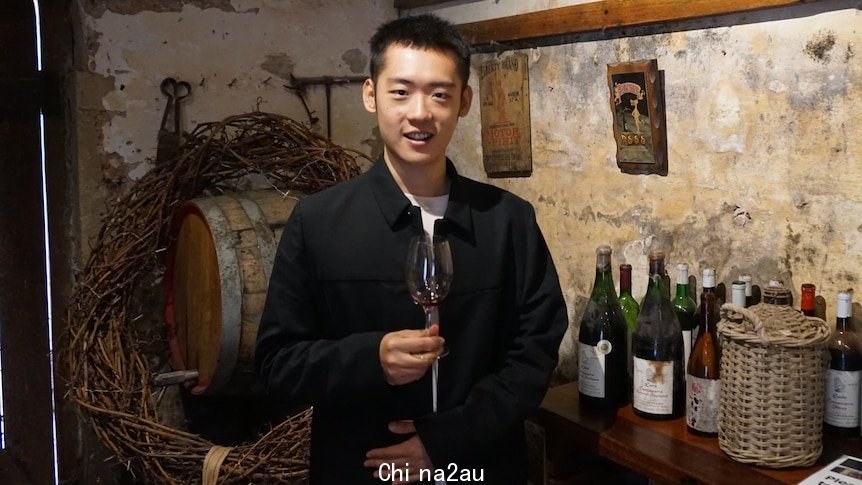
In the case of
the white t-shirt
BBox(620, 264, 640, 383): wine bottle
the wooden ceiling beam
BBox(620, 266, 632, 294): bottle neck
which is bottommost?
BBox(620, 264, 640, 383): wine bottle

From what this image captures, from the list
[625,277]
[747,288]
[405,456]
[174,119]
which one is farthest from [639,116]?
[174,119]

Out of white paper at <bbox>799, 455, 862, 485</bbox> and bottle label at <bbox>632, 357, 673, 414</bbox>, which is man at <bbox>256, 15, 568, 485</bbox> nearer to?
bottle label at <bbox>632, 357, 673, 414</bbox>

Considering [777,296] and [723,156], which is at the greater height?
[723,156]

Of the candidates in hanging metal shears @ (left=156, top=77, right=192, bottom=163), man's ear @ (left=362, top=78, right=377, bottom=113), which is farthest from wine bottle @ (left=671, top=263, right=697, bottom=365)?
hanging metal shears @ (left=156, top=77, right=192, bottom=163)

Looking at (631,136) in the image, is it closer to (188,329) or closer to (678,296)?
(678,296)

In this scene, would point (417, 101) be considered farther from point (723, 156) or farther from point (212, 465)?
point (212, 465)

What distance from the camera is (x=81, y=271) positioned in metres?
2.37

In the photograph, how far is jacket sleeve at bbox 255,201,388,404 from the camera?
4.40 feet

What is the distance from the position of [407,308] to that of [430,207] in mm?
224

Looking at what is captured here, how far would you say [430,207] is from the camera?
1496 mm

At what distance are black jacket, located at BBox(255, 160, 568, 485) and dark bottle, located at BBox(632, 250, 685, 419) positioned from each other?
310 mm

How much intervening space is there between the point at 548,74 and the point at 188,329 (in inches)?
56.5

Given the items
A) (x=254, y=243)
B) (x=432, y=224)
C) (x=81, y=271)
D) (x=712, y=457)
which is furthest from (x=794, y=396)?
(x=81, y=271)

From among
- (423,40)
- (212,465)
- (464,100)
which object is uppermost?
(423,40)
